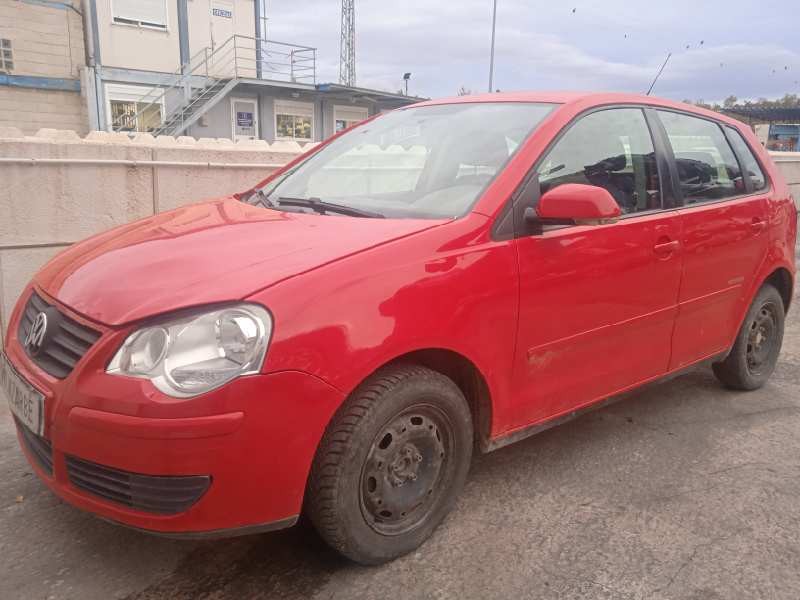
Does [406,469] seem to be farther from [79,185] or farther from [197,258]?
[79,185]

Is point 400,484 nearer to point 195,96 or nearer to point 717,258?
point 717,258

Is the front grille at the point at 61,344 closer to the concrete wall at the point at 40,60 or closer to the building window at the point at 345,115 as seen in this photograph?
the concrete wall at the point at 40,60

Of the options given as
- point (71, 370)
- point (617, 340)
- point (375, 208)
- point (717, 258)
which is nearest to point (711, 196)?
point (717, 258)

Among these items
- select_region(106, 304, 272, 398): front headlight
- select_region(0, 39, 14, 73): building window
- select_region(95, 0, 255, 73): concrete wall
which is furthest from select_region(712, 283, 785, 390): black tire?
select_region(0, 39, 14, 73): building window

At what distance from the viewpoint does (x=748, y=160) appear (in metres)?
4.17

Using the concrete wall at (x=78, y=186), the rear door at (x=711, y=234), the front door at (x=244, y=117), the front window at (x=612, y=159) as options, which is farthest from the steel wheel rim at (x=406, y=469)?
the front door at (x=244, y=117)

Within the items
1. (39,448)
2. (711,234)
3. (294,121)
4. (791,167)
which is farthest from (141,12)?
(39,448)

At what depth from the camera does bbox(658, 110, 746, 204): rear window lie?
359cm

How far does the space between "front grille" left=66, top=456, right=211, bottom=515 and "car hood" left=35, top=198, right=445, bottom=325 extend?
450mm

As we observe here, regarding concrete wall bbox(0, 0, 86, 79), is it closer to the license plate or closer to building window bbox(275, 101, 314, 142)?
building window bbox(275, 101, 314, 142)

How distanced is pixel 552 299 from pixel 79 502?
1847 millimetres

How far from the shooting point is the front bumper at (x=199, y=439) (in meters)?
1.92

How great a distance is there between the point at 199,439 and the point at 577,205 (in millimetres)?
1588

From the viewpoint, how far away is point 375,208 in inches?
110
